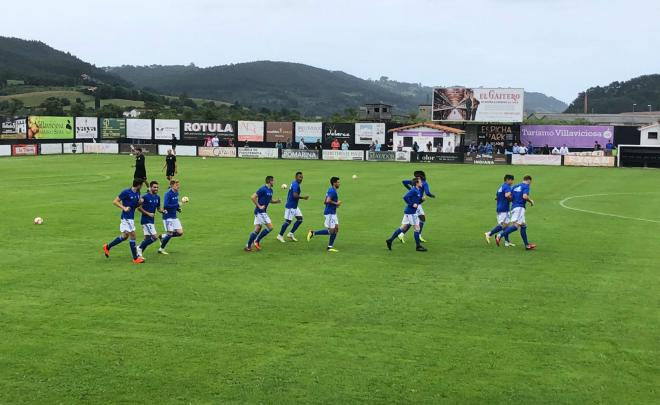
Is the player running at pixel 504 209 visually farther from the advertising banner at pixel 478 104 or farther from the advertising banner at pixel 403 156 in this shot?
the advertising banner at pixel 478 104

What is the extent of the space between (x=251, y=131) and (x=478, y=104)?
25754mm

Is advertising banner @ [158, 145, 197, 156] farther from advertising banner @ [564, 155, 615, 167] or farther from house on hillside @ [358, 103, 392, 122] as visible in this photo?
advertising banner @ [564, 155, 615, 167]

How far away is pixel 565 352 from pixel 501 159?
53.3 m

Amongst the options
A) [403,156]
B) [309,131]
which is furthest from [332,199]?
[309,131]

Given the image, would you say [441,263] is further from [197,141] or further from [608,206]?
[197,141]

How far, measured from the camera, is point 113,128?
80.1 m

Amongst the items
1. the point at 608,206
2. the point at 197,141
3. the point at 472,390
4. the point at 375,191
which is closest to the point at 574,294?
the point at 472,390

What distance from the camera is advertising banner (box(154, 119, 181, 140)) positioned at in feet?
261

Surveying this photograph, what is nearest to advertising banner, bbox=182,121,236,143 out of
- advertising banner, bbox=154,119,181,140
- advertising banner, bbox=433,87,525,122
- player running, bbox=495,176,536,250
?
advertising banner, bbox=154,119,181,140

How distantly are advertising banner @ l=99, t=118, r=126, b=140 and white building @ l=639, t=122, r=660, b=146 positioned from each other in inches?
2249

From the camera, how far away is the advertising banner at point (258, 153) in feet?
221

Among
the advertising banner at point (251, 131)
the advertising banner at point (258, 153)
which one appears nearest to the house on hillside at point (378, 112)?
the advertising banner at point (251, 131)

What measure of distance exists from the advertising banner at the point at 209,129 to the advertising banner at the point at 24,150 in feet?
58.3

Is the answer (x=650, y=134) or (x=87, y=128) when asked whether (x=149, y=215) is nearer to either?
(x=650, y=134)
